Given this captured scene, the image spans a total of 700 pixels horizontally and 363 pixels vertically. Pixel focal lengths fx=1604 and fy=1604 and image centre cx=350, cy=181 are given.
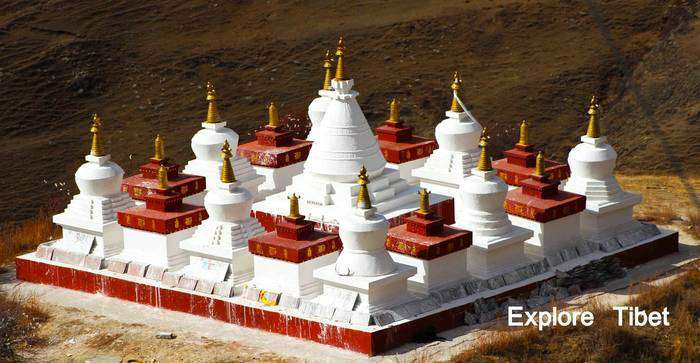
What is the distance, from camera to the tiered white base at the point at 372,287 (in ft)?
84.8

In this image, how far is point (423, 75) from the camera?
152 feet

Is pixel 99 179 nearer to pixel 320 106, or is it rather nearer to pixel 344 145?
pixel 344 145

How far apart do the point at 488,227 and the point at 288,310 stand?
12.9ft

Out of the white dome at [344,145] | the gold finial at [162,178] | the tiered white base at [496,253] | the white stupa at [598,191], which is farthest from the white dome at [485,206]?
the gold finial at [162,178]

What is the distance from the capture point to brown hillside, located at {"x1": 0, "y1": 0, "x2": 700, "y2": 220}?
Result: 1714 inches

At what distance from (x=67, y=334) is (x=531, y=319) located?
25.8ft

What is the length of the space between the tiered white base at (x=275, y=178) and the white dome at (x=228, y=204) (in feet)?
10.8

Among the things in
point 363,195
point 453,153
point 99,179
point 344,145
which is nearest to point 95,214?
point 99,179

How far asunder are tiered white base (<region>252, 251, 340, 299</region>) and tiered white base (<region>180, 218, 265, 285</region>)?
467 millimetres

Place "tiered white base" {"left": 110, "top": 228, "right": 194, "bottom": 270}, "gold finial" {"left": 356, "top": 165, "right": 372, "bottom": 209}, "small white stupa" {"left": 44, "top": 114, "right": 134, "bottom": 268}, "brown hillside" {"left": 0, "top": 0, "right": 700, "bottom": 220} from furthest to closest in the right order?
1. "brown hillside" {"left": 0, "top": 0, "right": 700, "bottom": 220}
2. "small white stupa" {"left": 44, "top": 114, "right": 134, "bottom": 268}
3. "tiered white base" {"left": 110, "top": 228, "right": 194, "bottom": 270}
4. "gold finial" {"left": 356, "top": 165, "right": 372, "bottom": 209}

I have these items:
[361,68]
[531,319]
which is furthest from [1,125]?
[531,319]

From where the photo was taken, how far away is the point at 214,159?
1246 inches

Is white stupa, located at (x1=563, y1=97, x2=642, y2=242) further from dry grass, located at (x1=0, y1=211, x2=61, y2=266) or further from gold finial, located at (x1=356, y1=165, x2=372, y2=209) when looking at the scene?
dry grass, located at (x1=0, y1=211, x2=61, y2=266)

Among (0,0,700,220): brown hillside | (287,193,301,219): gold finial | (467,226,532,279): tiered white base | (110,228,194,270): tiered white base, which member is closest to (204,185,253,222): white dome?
(110,228,194,270): tiered white base
